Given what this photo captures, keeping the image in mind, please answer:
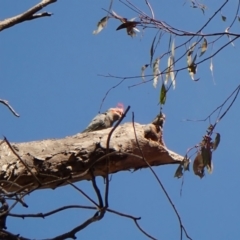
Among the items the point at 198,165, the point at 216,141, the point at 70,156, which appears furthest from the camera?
the point at 70,156

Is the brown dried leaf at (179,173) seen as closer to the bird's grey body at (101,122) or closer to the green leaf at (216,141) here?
the green leaf at (216,141)

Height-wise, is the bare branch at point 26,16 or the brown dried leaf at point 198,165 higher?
the bare branch at point 26,16

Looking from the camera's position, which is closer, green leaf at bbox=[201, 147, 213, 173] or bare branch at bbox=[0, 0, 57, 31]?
green leaf at bbox=[201, 147, 213, 173]

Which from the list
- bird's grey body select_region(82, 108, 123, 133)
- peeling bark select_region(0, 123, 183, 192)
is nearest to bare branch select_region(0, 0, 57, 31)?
peeling bark select_region(0, 123, 183, 192)

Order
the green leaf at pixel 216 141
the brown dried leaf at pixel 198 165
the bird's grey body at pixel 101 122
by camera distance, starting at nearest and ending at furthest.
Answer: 1. the green leaf at pixel 216 141
2. the brown dried leaf at pixel 198 165
3. the bird's grey body at pixel 101 122

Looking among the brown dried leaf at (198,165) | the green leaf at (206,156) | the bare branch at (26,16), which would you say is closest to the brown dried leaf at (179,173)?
the brown dried leaf at (198,165)

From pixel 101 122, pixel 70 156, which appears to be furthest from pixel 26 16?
pixel 101 122

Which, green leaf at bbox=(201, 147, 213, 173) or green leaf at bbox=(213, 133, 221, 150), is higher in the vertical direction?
green leaf at bbox=(213, 133, 221, 150)

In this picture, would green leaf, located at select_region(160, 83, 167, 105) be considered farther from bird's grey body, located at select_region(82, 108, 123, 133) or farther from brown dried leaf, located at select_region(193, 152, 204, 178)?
bird's grey body, located at select_region(82, 108, 123, 133)

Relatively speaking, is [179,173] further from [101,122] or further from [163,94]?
[101,122]

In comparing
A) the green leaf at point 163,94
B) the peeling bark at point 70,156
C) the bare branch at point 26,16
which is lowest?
the peeling bark at point 70,156

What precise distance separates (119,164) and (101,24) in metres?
0.59

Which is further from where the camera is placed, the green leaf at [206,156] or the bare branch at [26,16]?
the bare branch at [26,16]

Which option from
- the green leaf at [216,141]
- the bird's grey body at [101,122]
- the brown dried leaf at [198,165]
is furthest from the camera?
the bird's grey body at [101,122]
